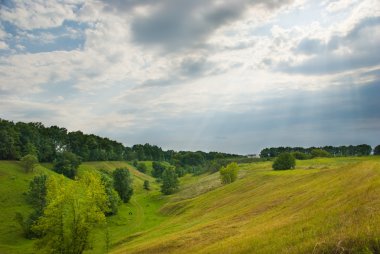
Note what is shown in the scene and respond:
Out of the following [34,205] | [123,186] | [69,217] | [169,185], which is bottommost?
[34,205]

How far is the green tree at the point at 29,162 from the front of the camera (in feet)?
483

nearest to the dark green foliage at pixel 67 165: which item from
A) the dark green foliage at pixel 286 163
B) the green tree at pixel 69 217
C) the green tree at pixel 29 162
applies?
the green tree at pixel 29 162

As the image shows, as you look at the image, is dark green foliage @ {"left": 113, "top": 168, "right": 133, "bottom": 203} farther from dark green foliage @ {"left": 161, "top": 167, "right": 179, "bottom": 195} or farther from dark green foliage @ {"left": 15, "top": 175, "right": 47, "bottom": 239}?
dark green foliage @ {"left": 15, "top": 175, "right": 47, "bottom": 239}

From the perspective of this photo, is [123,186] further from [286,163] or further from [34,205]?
[286,163]

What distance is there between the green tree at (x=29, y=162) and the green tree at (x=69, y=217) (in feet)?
Answer: 322

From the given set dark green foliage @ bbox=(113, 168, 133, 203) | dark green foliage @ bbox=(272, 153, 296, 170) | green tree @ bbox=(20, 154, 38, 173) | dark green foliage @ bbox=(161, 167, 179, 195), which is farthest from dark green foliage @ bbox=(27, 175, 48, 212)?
dark green foliage @ bbox=(272, 153, 296, 170)

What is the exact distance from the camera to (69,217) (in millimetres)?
58500

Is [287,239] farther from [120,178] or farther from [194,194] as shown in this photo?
[120,178]

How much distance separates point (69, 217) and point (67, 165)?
425 feet

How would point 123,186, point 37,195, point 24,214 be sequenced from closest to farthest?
point 37,195 → point 24,214 → point 123,186

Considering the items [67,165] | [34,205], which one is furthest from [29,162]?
[34,205]

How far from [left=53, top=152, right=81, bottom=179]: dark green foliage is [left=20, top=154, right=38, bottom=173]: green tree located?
2396 cm

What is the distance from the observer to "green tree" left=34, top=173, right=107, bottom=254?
2222 inches

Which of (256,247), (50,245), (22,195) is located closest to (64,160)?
(22,195)
